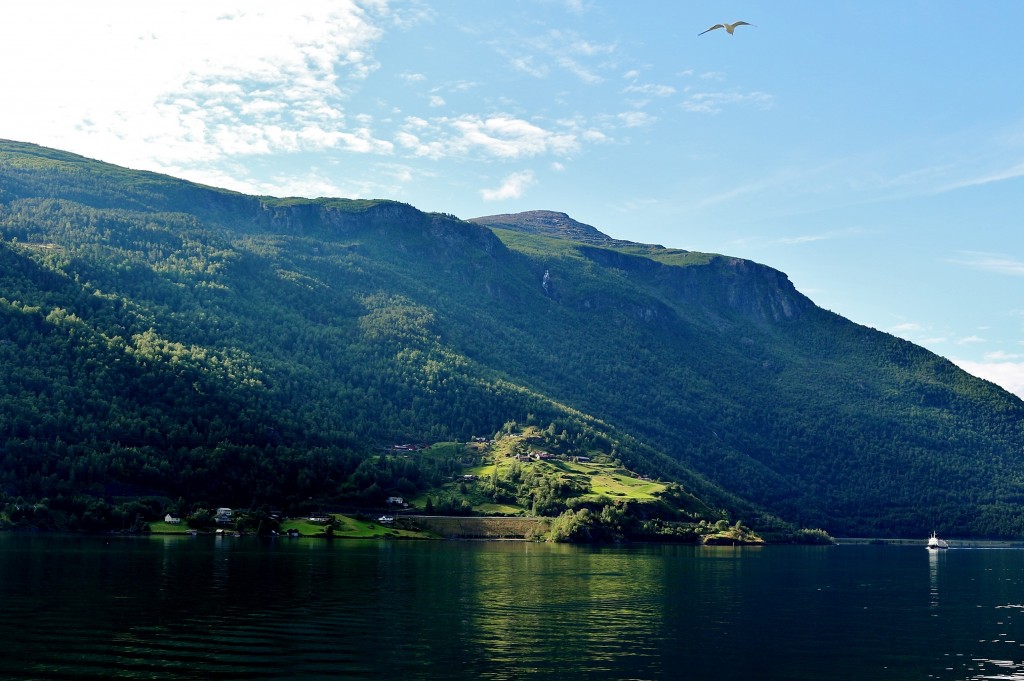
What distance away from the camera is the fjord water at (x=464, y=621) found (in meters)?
52.2

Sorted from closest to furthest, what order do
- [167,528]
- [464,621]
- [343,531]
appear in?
1. [464,621]
2. [167,528]
3. [343,531]

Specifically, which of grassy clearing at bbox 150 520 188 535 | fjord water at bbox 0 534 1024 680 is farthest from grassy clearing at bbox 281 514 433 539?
fjord water at bbox 0 534 1024 680

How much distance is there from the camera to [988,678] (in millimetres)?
53594

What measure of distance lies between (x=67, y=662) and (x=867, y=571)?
5085 inches

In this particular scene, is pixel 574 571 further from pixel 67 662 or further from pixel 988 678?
pixel 67 662

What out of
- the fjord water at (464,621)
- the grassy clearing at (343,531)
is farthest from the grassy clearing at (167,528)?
the fjord water at (464,621)

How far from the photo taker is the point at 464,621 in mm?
69500

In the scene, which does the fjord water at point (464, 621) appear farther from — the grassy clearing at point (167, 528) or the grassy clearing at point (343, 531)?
the grassy clearing at point (343, 531)

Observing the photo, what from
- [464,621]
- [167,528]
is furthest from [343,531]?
[464,621]

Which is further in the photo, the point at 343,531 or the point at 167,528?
the point at 343,531

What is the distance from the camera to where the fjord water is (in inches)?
2055

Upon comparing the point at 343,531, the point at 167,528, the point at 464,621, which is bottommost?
the point at 343,531

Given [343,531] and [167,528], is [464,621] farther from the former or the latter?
[343,531]

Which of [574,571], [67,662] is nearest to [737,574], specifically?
[574,571]
